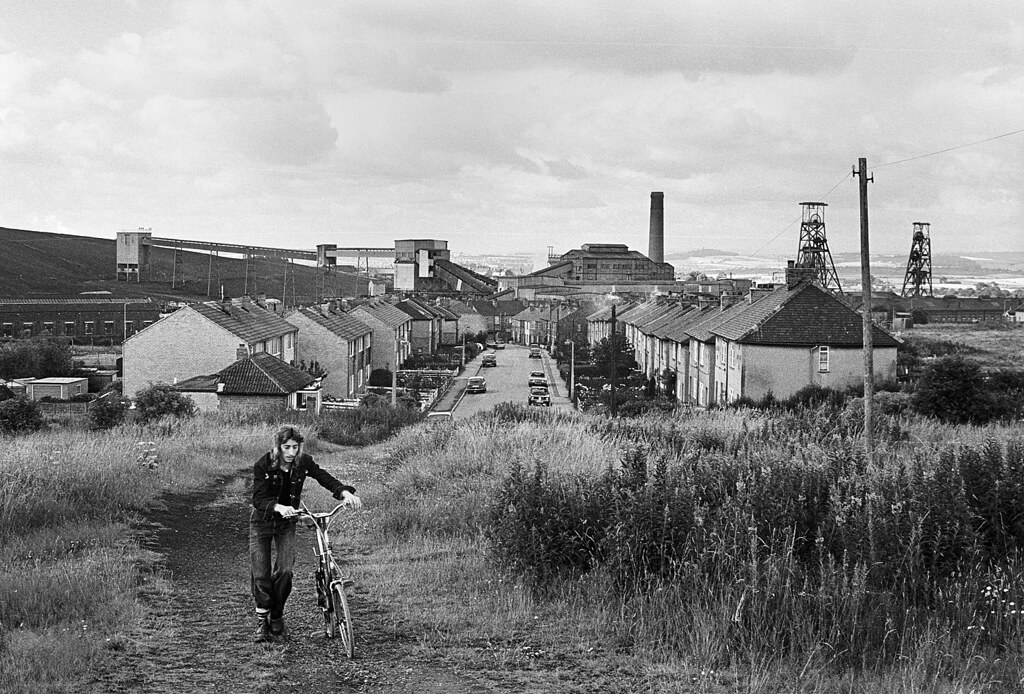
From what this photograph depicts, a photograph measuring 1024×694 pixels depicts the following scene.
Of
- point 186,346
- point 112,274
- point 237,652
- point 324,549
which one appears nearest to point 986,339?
point 186,346

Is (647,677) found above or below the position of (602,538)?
below

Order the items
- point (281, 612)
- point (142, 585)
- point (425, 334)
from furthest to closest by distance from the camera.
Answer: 1. point (425, 334)
2. point (142, 585)
3. point (281, 612)

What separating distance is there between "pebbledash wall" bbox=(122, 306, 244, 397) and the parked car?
14.4 metres

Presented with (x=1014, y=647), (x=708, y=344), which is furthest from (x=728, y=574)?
(x=708, y=344)

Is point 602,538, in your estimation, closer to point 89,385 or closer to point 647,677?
point 647,677

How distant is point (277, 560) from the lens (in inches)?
276

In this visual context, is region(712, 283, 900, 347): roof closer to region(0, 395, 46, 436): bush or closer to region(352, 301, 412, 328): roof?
region(0, 395, 46, 436): bush

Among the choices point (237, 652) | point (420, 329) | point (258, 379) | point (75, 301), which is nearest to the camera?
point (237, 652)

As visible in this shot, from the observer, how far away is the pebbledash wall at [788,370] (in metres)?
37.8

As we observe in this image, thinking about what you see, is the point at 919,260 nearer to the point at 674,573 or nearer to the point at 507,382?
the point at 507,382

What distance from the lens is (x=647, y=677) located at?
6277mm

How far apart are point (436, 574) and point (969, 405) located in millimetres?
24044

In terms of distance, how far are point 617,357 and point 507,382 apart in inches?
334

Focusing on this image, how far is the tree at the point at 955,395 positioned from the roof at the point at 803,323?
29.6ft
